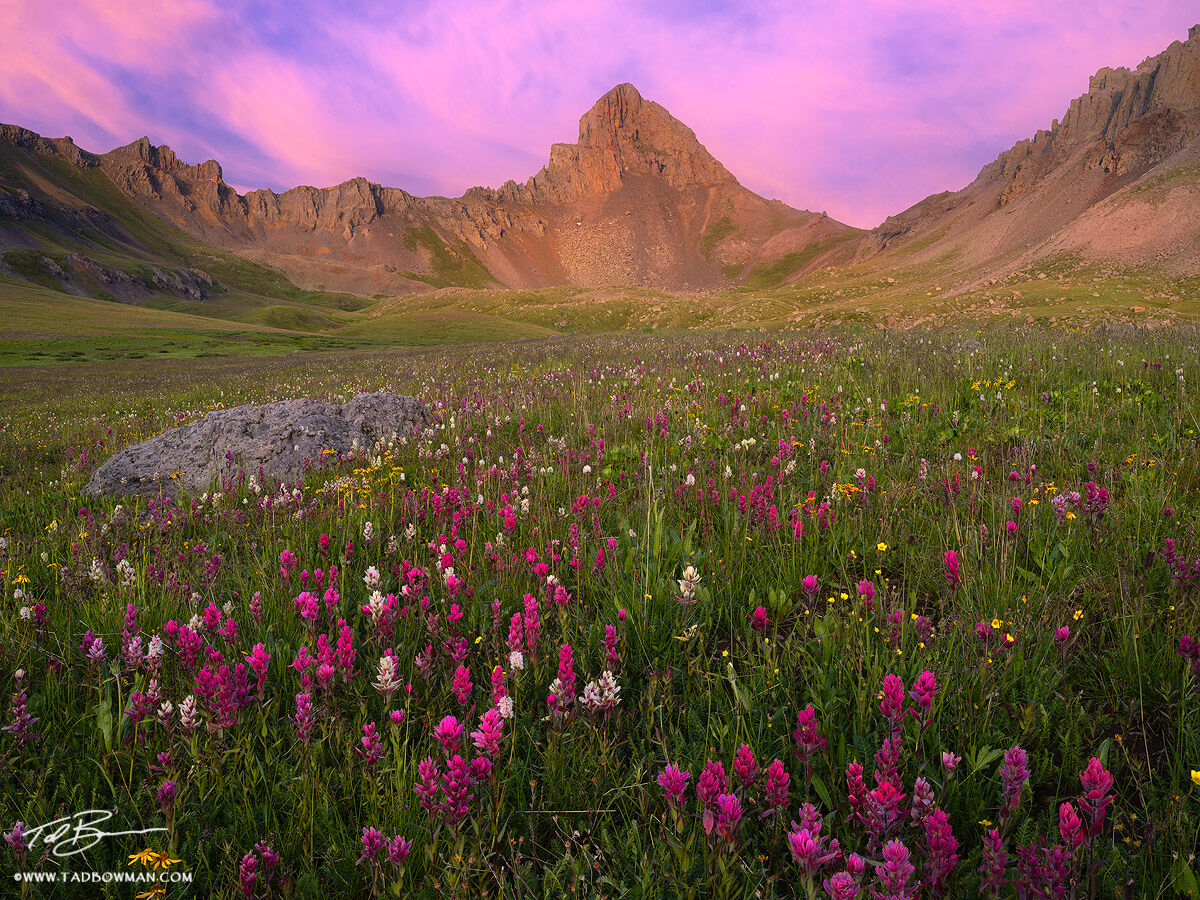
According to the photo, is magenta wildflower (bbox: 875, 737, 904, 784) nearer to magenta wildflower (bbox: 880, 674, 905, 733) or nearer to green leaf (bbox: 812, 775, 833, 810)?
magenta wildflower (bbox: 880, 674, 905, 733)

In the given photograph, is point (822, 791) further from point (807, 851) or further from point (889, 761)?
point (807, 851)

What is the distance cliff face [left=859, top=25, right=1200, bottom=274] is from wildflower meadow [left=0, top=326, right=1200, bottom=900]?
3153 inches

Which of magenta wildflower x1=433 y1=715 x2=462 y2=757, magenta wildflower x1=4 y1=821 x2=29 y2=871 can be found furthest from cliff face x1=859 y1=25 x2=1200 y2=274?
magenta wildflower x1=4 y1=821 x2=29 y2=871

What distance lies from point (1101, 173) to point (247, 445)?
14079 centimetres

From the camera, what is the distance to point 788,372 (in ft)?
33.9

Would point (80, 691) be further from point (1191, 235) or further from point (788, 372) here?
point (1191, 235)

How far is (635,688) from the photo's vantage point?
8.88 ft

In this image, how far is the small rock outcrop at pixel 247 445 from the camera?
6.67 m

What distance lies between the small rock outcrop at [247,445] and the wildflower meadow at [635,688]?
1.35 m

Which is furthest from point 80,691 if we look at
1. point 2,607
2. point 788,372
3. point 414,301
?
point 414,301

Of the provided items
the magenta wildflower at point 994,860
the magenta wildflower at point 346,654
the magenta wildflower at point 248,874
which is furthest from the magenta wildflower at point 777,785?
the magenta wildflower at point 346,654

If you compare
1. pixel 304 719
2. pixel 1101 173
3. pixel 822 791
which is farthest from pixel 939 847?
pixel 1101 173

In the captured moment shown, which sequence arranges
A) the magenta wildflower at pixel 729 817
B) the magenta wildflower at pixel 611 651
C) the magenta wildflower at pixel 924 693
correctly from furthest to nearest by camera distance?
the magenta wildflower at pixel 611 651 < the magenta wildflower at pixel 924 693 < the magenta wildflower at pixel 729 817

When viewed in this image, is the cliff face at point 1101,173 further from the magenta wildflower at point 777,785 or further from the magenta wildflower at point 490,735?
the magenta wildflower at point 490,735
